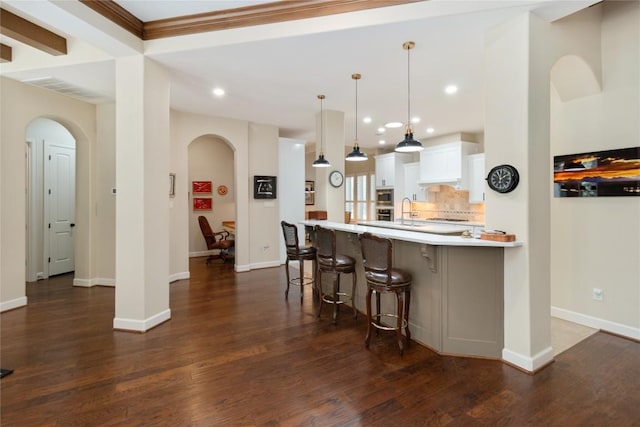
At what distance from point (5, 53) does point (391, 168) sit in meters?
7.17

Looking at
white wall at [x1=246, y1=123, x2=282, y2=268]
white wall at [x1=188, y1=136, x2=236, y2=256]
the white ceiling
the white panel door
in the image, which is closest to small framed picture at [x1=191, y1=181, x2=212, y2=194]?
white wall at [x1=188, y1=136, x2=236, y2=256]

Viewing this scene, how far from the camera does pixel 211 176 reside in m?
8.23

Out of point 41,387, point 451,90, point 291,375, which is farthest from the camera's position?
point 451,90

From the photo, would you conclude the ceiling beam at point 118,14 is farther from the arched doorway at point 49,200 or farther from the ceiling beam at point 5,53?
the arched doorway at point 49,200

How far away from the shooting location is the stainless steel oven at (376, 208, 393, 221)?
334 inches

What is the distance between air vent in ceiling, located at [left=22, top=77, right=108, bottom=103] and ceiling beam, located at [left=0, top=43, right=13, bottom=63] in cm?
31

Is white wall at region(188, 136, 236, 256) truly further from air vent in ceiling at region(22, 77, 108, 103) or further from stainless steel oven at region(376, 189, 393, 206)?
stainless steel oven at region(376, 189, 393, 206)

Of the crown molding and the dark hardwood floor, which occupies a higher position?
the crown molding

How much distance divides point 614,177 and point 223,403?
161 inches

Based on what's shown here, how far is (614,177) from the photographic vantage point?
10.6ft

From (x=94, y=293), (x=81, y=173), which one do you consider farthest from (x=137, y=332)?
(x=81, y=173)

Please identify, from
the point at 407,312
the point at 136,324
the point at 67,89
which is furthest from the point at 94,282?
the point at 407,312

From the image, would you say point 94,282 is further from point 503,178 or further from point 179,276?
point 503,178

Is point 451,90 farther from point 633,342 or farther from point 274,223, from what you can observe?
point 274,223
